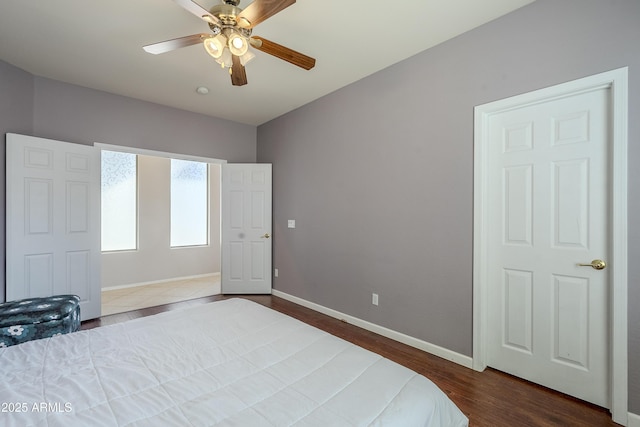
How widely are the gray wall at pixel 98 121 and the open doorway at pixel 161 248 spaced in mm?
283

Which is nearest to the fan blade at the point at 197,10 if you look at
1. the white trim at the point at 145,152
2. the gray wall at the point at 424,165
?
the gray wall at the point at 424,165

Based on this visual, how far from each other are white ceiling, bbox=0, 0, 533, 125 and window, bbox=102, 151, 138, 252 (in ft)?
5.76

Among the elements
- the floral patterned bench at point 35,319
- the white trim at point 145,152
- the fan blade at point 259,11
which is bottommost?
the floral patterned bench at point 35,319

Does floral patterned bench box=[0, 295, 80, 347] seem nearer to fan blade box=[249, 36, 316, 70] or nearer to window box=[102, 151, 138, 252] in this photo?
window box=[102, 151, 138, 252]

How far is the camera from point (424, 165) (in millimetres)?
2656

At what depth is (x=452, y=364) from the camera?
241cm

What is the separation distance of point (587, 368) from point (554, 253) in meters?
0.77

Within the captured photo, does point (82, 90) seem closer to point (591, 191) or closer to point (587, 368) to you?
point (591, 191)

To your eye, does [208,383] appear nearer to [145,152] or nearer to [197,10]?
[197,10]

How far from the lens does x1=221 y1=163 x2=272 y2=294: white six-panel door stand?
4.48 m

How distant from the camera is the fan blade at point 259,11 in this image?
62.1 inches

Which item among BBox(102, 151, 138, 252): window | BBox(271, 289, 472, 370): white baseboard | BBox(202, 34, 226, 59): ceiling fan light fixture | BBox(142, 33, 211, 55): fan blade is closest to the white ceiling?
BBox(142, 33, 211, 55): fan blade

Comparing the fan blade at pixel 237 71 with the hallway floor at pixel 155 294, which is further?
the hallway floor at pixel 155 294

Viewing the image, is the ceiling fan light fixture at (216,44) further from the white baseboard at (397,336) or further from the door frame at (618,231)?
the white baseboard at (397,336)
